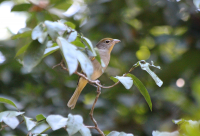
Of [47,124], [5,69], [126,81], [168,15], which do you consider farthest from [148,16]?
[47,124]

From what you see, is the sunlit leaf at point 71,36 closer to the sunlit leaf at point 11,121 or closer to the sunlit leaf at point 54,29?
the sunlit leaf at point 54,29

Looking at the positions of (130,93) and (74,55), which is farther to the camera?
(130,93)

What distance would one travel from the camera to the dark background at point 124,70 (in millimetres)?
4094

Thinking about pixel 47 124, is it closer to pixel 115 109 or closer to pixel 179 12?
pixel 115 109

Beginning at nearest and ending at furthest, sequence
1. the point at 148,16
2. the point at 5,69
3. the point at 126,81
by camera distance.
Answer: the point at 126,81 → the point at 5,69 → the point at 148,16

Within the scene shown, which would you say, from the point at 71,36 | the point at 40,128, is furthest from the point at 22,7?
the point at 40,128

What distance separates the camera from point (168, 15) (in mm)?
4398

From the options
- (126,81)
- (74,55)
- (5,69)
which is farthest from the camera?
(5,69)

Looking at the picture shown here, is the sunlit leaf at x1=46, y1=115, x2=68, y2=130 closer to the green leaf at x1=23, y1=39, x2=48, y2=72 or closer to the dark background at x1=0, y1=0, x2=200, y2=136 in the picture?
the green leaf at x1=23, y1=39, x2=48, y2=72

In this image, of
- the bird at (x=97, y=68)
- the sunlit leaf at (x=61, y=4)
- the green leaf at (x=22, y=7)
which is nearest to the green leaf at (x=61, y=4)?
the sunlit leaf at (x=61, y=4)

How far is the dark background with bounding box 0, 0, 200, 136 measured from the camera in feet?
13.4

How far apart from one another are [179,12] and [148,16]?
0.54 m

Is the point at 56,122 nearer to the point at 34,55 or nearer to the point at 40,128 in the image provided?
the point at 40,128

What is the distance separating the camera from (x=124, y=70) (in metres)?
4.63
